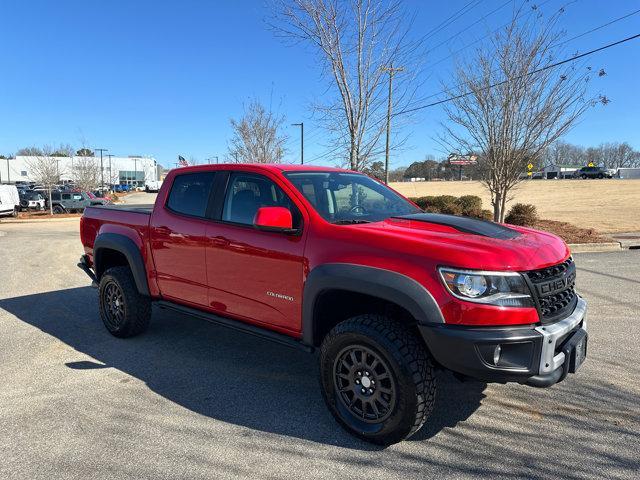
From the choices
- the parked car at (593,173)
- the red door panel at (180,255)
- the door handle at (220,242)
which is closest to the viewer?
the door handle at (220,242)

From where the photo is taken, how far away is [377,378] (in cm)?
305

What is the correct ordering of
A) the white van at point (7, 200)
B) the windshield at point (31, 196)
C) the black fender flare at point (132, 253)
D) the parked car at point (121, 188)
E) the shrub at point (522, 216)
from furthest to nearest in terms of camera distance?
the parked car at point (121, 188)
the windshield at point (31, 196)
the white van at point (7, 200)
the shrub at point (522, 216)
the black fender flare at point (132, 253)

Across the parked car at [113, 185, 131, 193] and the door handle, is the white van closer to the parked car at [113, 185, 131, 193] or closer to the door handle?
the door handle

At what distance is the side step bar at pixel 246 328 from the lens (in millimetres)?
3529

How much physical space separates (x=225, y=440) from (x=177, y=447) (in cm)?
30

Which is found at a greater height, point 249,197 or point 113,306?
point 249,197

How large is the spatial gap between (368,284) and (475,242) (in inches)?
27.7

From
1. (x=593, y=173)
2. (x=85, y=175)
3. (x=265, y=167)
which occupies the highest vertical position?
(x=593, y=173)

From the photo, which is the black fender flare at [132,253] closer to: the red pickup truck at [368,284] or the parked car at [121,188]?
the red pickup truck at [368,284]

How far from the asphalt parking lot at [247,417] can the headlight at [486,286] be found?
1.01 meters

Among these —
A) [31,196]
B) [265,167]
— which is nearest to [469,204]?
[265,167]

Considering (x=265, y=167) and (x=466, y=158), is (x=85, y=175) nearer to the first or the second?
(x=466, y=158)

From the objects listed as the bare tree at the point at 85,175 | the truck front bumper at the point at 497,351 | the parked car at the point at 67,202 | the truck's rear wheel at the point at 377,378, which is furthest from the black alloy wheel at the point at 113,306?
the bare tree at the point at 85,175

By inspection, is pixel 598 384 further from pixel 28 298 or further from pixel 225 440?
pixel 28 298
